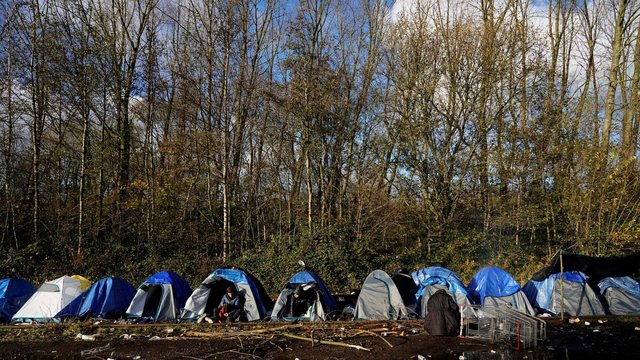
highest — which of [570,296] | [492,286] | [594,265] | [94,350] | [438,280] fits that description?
[594,265]

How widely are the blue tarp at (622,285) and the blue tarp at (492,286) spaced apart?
3.00 metres

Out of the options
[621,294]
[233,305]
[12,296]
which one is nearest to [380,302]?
[233,305]

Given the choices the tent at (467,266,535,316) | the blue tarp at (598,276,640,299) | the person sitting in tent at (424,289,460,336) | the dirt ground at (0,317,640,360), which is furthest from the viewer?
the blue tarp at (598,276,640,299)

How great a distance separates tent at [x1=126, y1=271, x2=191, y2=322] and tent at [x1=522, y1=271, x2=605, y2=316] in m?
9.51

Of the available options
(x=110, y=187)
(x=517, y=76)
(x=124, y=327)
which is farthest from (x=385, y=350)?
(x=110, y=187)

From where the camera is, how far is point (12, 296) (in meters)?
11.9

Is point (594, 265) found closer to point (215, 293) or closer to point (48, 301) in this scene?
point (215, 293)

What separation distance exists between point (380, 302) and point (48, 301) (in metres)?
8.34

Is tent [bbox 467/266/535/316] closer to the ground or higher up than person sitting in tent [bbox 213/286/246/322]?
higher up

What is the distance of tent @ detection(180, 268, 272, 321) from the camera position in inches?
449

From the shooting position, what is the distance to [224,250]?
19359 millimetres

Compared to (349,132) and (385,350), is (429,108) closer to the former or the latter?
(349,132)

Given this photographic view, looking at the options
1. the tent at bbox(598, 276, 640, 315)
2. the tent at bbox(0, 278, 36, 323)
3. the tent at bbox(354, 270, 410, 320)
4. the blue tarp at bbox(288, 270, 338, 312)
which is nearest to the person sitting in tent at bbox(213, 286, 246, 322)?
the blue tarp at bbox(288, 270, 338, 312)

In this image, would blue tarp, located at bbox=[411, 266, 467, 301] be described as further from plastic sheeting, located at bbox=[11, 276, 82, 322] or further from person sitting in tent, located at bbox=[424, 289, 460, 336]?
plastic sheeting, located at bbox=[11, 276, 82, 322]
